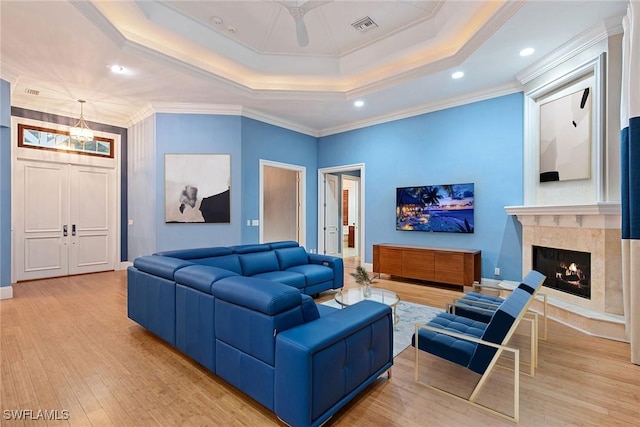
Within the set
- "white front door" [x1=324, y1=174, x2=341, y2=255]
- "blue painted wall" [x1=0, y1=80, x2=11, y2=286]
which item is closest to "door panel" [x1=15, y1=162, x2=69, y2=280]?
"blue painted wall" [x1=0, y1=80, x2=11, y2=286]

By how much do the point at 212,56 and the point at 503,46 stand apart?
13.3ft

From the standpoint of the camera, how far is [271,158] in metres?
6.27

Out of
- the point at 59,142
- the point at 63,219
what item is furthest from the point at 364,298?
the point at 59,142

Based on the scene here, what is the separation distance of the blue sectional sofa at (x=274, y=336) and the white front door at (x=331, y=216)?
16.1 feet

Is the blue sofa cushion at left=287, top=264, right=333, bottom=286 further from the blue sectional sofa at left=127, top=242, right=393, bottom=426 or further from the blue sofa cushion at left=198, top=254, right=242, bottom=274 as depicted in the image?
the blue sectional sofa at left=127, top=242, right=393, bottom=426

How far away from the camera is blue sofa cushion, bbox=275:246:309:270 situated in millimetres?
4504

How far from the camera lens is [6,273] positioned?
4.32 metres

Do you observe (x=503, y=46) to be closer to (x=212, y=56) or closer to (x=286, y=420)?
(x=212, y=56)

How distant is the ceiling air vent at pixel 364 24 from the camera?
3.88 metres

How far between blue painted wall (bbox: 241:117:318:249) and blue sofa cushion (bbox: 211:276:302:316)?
3748 millimetres

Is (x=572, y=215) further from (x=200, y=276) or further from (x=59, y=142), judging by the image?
(x=59, y=142)

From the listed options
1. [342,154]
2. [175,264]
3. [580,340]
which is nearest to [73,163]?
[175,264]

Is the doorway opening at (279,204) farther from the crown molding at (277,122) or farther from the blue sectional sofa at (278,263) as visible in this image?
the blue sectional sofa at (278,263)

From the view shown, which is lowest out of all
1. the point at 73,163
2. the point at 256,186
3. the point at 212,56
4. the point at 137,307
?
the point at 137,307
